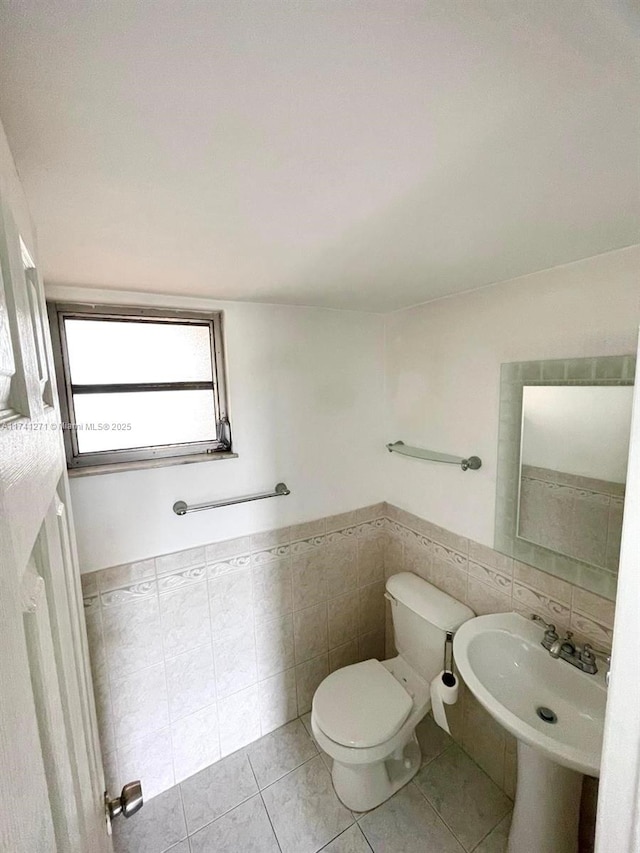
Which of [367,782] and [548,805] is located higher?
[548,805]

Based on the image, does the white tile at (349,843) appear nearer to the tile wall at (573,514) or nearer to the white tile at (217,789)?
the white tile at (217,789)

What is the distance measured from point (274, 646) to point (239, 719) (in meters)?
0.38

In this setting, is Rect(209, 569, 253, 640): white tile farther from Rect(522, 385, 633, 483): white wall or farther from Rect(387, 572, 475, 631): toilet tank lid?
Rect(522, 385, 633, 483): white wall

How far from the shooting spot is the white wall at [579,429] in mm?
1085

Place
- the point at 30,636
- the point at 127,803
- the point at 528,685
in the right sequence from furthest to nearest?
the point at 528,685 < the point at 127,803 < the point at 30,636

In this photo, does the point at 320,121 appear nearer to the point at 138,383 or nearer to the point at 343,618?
the point at 138,383

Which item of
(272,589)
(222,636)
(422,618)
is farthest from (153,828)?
(422,618)

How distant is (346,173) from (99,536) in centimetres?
149

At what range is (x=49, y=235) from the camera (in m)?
0.84

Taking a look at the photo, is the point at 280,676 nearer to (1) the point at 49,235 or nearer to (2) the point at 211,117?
(1) the point at 49,235

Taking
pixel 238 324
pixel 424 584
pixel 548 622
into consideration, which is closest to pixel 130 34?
pixel 238 324

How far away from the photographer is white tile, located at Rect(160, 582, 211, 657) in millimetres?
1480

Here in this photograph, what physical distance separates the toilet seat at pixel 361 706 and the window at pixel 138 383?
1199 mm

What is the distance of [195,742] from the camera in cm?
→ 159
